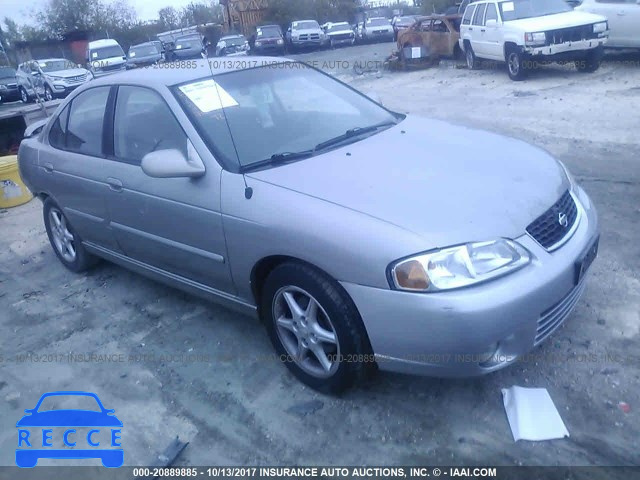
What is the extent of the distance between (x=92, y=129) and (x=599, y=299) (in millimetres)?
3649

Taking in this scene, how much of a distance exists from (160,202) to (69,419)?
4.35 feet

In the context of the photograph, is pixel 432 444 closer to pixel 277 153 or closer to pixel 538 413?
pixel 538 413

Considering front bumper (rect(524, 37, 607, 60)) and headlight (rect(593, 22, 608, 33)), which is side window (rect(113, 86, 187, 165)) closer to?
front bumper (rect(524, 37, 607, 60))

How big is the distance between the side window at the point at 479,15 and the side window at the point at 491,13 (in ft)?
0.77

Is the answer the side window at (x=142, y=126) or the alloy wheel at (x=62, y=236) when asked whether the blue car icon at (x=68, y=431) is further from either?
the alloy wheel at (x=62, y=236)

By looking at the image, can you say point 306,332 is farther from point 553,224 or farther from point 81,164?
point 81,164

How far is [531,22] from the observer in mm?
11789

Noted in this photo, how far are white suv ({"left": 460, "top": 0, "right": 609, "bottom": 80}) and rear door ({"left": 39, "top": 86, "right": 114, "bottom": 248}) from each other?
9.63 m

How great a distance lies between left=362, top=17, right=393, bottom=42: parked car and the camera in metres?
30.2

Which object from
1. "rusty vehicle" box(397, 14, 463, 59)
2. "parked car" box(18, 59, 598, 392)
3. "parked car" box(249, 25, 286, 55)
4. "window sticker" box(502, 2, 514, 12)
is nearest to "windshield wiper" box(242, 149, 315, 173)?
"parked car" box(18, 59, 598, 392)

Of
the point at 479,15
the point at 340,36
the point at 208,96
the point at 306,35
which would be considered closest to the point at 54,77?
the point at 306,35

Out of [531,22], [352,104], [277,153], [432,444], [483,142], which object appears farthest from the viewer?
[531,22]

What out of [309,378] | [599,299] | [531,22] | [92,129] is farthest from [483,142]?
[531,22]

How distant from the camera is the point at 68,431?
10.2ft
